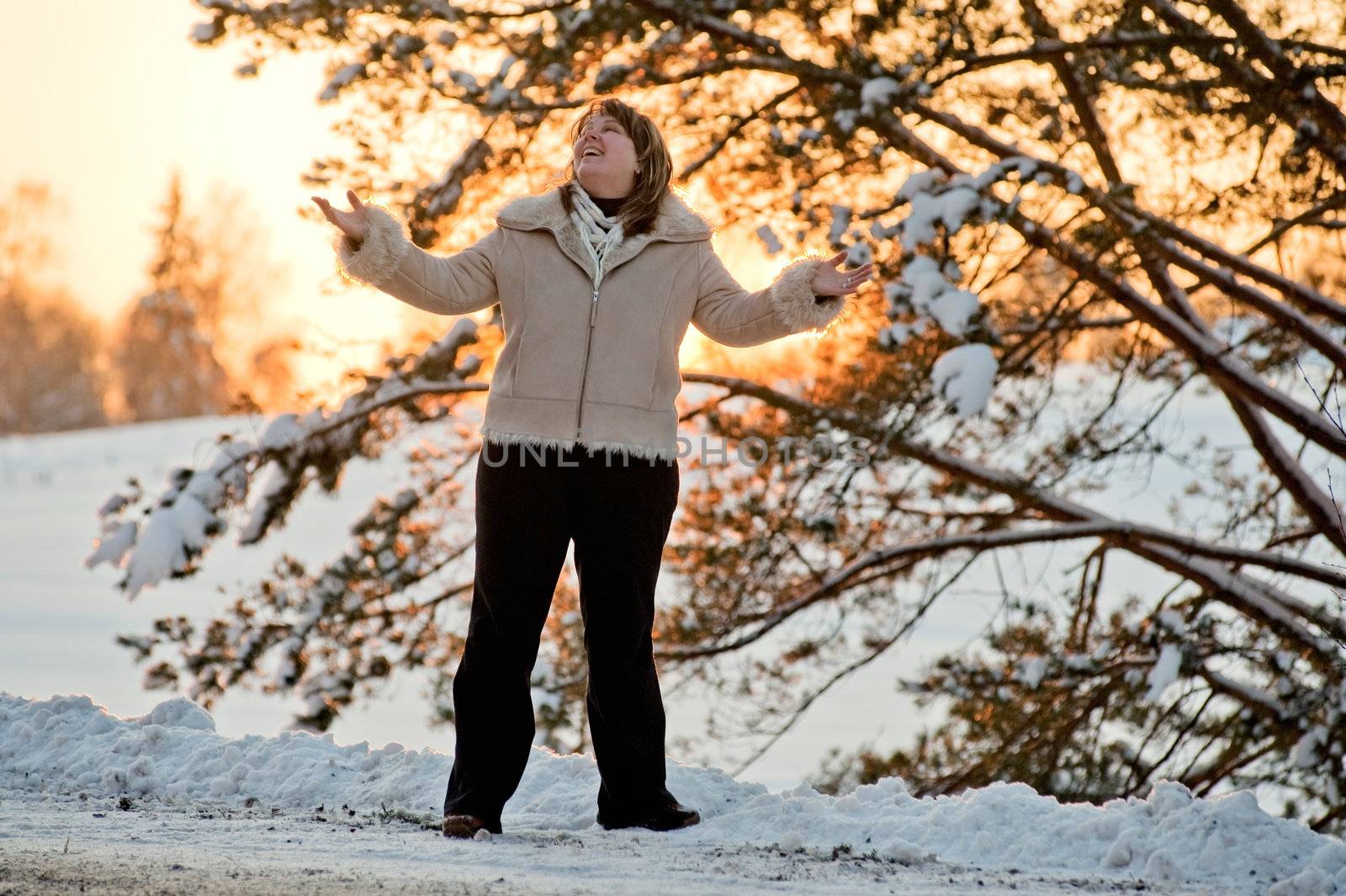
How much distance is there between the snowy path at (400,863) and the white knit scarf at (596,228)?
1278mm

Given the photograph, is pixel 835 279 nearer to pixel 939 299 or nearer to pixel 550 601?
pixel 550 601

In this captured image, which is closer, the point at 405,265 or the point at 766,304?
the point at 405,265

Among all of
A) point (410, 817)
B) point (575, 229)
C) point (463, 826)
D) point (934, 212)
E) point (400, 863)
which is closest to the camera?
point (400, 863)

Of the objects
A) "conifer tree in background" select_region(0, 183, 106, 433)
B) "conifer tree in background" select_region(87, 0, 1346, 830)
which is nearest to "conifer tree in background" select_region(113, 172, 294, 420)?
"conifer tree in background" select_region(0, 183, 106, 433)

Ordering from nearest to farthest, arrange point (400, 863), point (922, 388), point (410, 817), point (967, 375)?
point (400, 863), point (410, 817), point (967, 375), point (922, 388)

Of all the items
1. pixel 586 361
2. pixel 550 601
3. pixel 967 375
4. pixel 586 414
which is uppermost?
pixel 967 375

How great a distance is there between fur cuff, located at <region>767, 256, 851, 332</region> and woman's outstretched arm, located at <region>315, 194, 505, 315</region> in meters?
0.67

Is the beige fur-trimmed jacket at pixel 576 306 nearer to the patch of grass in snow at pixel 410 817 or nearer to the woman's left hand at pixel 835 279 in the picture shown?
the woman's left hand at pixel 835 279

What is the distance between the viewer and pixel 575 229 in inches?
136

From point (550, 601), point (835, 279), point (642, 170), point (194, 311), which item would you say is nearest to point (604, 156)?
point (642, 170)

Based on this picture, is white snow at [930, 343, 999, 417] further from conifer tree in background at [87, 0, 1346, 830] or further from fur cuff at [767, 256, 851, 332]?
fur cuff at [767, 256, 851, 332]

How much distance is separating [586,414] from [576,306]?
0.25 meters

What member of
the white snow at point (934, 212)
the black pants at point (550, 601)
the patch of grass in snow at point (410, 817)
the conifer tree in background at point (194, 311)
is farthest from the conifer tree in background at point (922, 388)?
the conifer tree in background at point (194, 311)

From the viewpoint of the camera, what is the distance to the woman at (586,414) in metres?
3.36
